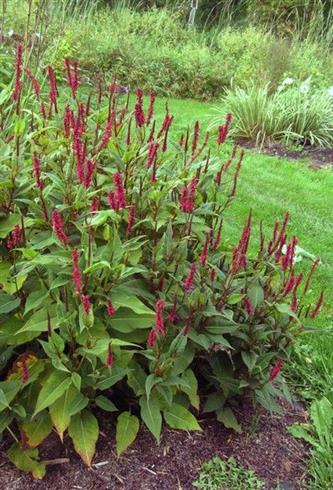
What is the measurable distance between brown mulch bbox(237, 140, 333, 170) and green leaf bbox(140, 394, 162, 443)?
6.08 m

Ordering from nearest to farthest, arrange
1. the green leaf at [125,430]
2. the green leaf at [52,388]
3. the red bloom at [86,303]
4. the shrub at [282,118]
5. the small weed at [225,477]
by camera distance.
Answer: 1. the red bloom at [86,303]
2. the green leaf at [52,388]
3. the green leaf at [125,430]
4. the small weed at [225,477]
5. the shrub at [282,118]

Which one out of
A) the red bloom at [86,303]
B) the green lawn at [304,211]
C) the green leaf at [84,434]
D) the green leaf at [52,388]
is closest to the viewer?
the red bloom at [86,303]

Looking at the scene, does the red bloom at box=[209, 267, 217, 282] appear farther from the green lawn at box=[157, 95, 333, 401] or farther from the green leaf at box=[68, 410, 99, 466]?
the green leaf at box=[68, 410, 99, 466]

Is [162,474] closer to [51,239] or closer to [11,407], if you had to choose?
[11,407]

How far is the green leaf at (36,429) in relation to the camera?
7.25 feet

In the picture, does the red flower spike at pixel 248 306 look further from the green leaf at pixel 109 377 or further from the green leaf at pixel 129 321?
the green leaf at pixel 109 377

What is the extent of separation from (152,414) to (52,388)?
39cm

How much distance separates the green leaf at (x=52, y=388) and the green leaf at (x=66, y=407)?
0.26ft

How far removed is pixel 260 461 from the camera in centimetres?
251

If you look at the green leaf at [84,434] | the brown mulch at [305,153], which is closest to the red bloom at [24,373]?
the green leaf at [84,434]

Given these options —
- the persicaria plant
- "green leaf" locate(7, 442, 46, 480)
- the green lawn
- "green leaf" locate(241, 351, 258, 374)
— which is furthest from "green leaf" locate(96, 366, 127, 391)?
the green lawn

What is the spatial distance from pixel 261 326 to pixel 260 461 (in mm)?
569

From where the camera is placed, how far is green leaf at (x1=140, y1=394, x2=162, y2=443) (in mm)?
2184

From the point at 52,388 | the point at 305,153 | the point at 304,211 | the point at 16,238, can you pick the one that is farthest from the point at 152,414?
the point at 305,153
